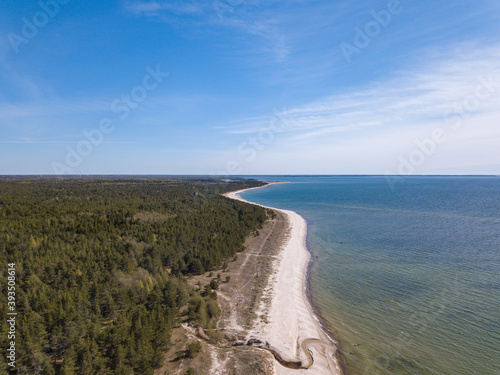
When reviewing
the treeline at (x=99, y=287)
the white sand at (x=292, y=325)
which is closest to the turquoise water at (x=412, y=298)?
the white sand at (x=292, y=325)

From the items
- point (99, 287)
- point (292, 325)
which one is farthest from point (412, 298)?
point (99, 287)

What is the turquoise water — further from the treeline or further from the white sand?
the treeline

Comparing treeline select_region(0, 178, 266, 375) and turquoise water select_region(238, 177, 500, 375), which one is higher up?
treeline select_region(0, 178, 266, 375)

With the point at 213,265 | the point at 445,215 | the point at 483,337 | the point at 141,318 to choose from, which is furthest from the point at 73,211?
the point at 445,215

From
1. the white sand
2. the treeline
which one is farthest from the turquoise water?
the treeline

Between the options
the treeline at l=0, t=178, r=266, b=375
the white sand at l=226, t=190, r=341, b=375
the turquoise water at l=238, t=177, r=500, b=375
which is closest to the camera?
the treeline at l=0, t=178, r=266, b=375

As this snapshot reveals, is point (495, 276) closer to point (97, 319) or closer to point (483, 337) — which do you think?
point (483, 337)

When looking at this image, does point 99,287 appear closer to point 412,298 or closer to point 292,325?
point 292,325
